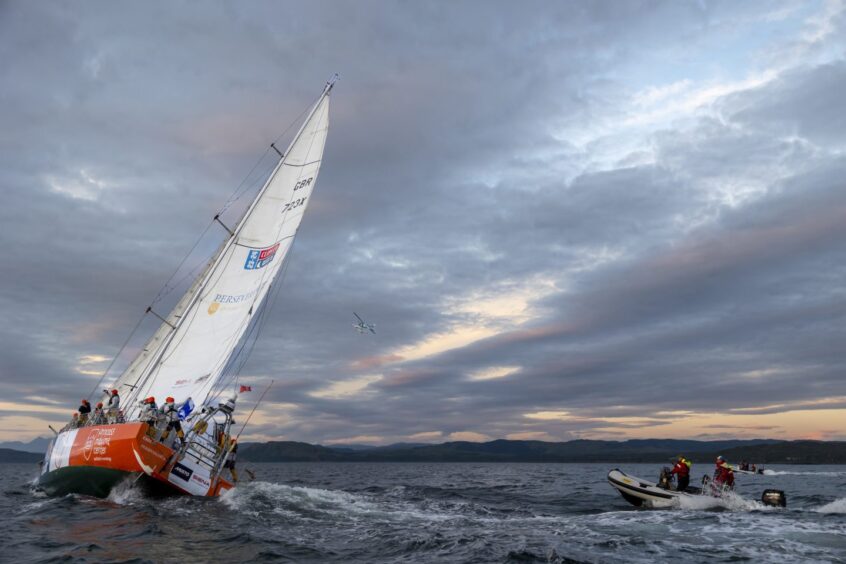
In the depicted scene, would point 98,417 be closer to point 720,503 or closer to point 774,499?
point 720,503

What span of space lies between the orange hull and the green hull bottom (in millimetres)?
43

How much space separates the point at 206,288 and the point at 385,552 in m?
13.1

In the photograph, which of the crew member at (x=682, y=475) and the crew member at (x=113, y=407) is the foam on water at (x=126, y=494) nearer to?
the crew member at (x=113, y=407)

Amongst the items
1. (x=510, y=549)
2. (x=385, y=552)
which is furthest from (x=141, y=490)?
(x=510, y=549)

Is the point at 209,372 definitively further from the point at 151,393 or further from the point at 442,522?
the point at 442,522

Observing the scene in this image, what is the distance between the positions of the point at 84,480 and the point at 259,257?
999cm

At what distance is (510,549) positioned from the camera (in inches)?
571

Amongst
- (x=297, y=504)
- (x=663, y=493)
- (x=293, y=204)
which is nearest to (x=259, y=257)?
(x=293, y=204)

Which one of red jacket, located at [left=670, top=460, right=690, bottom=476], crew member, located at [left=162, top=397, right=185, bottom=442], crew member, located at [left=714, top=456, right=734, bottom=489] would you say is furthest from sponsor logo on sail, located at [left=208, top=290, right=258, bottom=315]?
crew member, located at [left=714, top=456, right=734, bottom=489]

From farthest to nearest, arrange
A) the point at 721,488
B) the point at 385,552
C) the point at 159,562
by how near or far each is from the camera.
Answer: the point at 721,488
the point at 385,552
the point at 159,562

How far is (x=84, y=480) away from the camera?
20.3 metres

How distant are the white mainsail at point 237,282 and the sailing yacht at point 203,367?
0.04m

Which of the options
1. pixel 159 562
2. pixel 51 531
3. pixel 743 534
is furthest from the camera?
pixel 743 534

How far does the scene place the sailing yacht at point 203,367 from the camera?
739 inches
